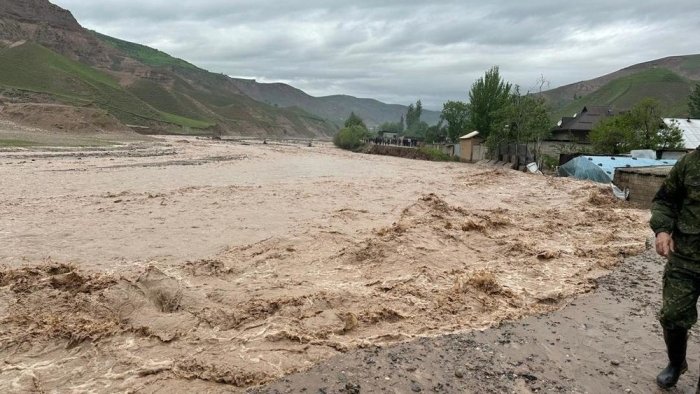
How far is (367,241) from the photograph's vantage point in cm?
911

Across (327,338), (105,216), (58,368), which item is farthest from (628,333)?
(105,216)

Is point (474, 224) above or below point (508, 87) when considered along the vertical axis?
below

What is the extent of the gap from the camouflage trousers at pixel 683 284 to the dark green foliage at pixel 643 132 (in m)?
30.8

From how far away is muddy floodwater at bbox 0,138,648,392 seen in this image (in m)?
4.45

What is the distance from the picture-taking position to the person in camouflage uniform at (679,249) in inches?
137

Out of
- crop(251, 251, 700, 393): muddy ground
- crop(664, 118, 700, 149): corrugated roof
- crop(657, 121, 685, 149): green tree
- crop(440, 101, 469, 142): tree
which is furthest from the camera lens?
crop(440, 101, 469, 142): tree

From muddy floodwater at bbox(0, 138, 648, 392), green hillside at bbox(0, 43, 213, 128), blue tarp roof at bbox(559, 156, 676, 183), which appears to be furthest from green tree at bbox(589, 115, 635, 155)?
green hillside at bbox(0, 43, 213, 128)

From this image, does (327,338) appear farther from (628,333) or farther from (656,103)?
(656,103)

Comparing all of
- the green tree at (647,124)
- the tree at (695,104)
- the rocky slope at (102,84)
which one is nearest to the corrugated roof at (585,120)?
the tree at (695,104)

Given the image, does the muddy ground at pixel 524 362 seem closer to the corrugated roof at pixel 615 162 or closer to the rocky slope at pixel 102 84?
the corrugated roof at pixel 615 162

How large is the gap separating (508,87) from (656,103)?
2776 cm

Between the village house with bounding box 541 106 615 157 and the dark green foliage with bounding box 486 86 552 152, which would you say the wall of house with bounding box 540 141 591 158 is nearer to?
the village house with bounding box 541 106 615 157

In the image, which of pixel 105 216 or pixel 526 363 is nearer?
pixel 526 363

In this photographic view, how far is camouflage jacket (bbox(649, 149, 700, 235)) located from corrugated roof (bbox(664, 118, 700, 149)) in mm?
34664
